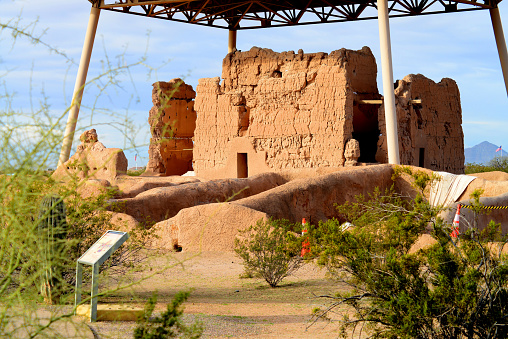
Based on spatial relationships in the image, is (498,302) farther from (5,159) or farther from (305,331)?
(5,159)

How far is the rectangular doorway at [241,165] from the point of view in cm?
2117

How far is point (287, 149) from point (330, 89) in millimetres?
2623

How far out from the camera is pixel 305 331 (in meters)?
6.11

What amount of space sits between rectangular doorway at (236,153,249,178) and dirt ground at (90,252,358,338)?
1050 centimetres

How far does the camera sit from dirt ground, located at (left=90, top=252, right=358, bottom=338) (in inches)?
236

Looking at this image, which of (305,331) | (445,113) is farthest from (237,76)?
(305,331)

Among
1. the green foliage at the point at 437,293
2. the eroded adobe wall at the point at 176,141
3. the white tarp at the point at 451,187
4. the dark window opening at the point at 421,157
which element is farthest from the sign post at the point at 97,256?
the eroded adobe wall at the point at 176,141

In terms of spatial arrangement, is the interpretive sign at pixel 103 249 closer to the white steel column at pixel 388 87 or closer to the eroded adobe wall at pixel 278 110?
the white steel column at pixel 388 87

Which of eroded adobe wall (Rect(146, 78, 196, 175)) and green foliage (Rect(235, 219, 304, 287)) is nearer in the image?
green foliage (Rect(235, 219, 304, 287))

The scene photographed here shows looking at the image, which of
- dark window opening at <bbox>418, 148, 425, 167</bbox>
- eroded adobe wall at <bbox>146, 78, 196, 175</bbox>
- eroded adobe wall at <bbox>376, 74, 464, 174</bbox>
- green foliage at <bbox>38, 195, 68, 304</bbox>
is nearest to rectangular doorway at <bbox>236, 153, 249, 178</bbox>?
eroded adobe wall at <bbox>376, 74, 464, 174</bbox>

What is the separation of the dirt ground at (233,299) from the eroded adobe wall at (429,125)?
37.3 feet

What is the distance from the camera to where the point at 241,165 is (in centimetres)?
2134

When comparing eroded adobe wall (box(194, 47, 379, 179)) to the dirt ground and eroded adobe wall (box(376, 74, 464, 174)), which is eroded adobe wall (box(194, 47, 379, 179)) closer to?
eroded adobe wall (box(376, 74, 464, 174))

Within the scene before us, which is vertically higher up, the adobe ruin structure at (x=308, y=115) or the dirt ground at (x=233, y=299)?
the adobe ruin structure at (x=308, y=115)
